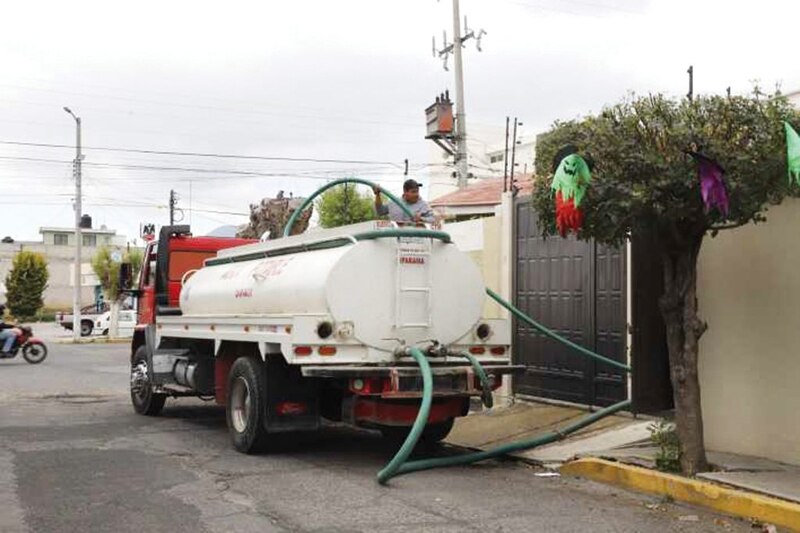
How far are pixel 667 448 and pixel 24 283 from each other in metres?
61.4

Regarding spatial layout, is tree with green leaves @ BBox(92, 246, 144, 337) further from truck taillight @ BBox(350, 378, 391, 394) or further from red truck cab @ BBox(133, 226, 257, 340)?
truck taillight @ BBox(350, 378, 391, 394)

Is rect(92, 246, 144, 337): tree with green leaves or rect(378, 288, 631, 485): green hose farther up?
rect(92, 246, 144, 337): tree with green leaves

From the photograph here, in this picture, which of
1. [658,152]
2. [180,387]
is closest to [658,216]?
[658,152]

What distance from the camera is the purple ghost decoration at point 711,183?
6543 millimetres

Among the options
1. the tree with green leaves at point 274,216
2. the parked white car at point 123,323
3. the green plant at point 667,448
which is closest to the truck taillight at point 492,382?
the green plant at point 667,448

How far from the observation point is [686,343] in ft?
24.7

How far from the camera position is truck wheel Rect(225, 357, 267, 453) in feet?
29.6

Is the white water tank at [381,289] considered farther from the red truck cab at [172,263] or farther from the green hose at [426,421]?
the red truck cab at [172,263]

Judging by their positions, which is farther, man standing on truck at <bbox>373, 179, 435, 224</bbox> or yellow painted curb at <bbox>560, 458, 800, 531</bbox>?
man standing on truck at <bbox>373, 179, 435, 224</bbox>

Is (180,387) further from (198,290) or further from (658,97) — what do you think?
(658,97)

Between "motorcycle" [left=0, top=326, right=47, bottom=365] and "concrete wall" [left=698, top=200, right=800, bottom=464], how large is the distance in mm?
18574

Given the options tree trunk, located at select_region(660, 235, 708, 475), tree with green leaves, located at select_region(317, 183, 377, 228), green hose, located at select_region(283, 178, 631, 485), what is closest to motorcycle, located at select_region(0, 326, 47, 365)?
green hose, located at select_region(283, 178, 631, 485)

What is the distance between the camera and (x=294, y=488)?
7625 millimetres

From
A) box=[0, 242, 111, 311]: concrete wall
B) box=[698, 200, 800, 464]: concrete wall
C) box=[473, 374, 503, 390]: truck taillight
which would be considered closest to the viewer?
box=[698, 200, 800, 464]: concrete wall
